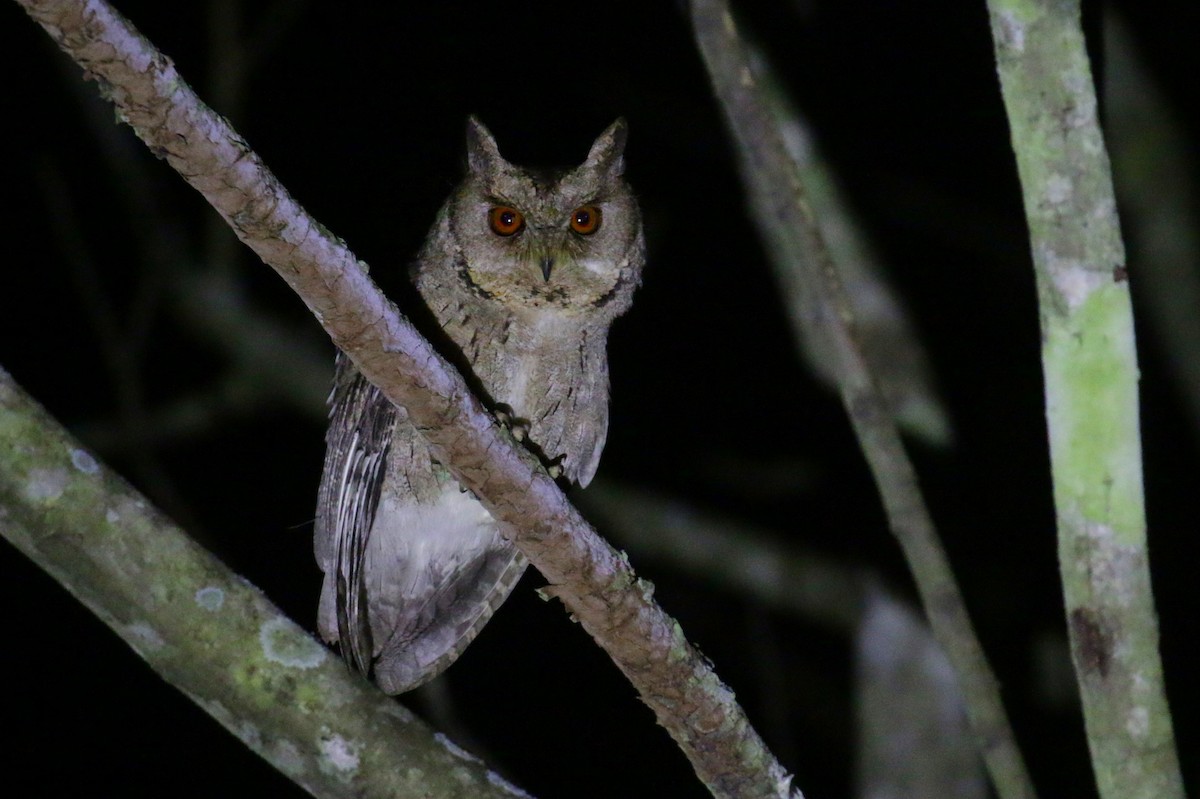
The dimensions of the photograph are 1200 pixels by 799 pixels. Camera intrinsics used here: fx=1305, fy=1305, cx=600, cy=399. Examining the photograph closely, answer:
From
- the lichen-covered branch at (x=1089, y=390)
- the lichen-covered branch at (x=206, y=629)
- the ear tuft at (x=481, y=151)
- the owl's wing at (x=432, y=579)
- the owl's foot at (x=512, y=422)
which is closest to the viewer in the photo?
the lichen-covered branch at (x=1089, y=390)

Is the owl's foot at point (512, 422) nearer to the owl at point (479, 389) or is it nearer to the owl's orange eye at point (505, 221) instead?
the owl at point (479, 389)

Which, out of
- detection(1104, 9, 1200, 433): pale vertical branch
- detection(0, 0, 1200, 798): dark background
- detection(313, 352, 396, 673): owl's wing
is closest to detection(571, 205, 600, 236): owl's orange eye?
detection(313, 352, 396, 673): owl's wing

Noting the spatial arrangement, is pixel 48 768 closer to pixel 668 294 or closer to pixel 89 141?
pixel 89 141

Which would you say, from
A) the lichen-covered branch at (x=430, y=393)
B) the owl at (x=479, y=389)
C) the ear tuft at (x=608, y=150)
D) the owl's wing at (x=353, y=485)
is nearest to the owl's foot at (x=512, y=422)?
the owl at (x=479, y=389)

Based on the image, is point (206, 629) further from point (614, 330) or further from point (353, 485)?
point (614, 330)

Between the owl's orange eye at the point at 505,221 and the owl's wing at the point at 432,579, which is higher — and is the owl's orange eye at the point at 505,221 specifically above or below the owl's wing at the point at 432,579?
above

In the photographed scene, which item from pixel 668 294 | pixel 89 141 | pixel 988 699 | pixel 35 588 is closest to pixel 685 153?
pixel 668 294

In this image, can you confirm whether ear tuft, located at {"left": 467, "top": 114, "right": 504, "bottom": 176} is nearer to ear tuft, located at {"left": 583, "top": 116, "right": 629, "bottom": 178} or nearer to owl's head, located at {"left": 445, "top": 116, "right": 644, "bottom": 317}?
owl's head, located at {"left": 445, "top": 116, "right": 644, "bottom": 317}
